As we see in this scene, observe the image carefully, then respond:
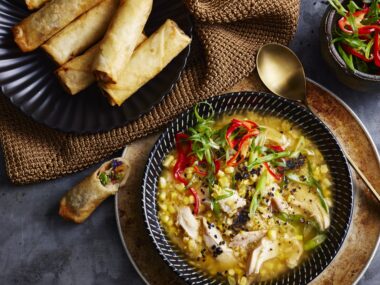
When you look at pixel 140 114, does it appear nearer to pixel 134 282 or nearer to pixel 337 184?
pixel 134 282

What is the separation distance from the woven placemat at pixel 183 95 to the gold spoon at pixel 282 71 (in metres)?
0.07

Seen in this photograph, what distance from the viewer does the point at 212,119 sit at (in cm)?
337

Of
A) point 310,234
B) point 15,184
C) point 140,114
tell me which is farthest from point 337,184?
point 15,184

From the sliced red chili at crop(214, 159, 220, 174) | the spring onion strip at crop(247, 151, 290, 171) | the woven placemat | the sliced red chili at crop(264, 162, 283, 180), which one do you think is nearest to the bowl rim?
the woven placemat

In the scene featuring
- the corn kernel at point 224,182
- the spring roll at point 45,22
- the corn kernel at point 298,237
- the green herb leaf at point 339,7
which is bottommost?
the corn kernel at point 298,237

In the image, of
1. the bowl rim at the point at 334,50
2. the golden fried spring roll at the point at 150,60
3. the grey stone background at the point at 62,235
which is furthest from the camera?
the grey stone background at the point at 62,235

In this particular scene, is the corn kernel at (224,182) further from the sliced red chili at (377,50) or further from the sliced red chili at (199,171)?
the sliced red chili at (377,50)

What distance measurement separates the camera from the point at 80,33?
10.9ft

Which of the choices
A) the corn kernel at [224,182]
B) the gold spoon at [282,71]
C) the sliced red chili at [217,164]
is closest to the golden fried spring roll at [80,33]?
the gold spoon at [282,71]

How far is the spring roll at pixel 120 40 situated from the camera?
3137mm

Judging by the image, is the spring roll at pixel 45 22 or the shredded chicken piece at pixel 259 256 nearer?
the shredded chicken piece at pixel 259 256

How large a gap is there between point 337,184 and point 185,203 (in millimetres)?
1017

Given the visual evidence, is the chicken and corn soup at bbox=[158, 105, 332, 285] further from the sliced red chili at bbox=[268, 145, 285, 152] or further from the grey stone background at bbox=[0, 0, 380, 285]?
the grey stone background at bbox=[0, 0, 380, 285]

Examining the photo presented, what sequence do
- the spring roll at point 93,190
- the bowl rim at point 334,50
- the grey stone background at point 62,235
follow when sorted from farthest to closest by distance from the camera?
the grey stone background at point 62,235
the spring roll at point 93,190
the bowl rim at point 334,50
